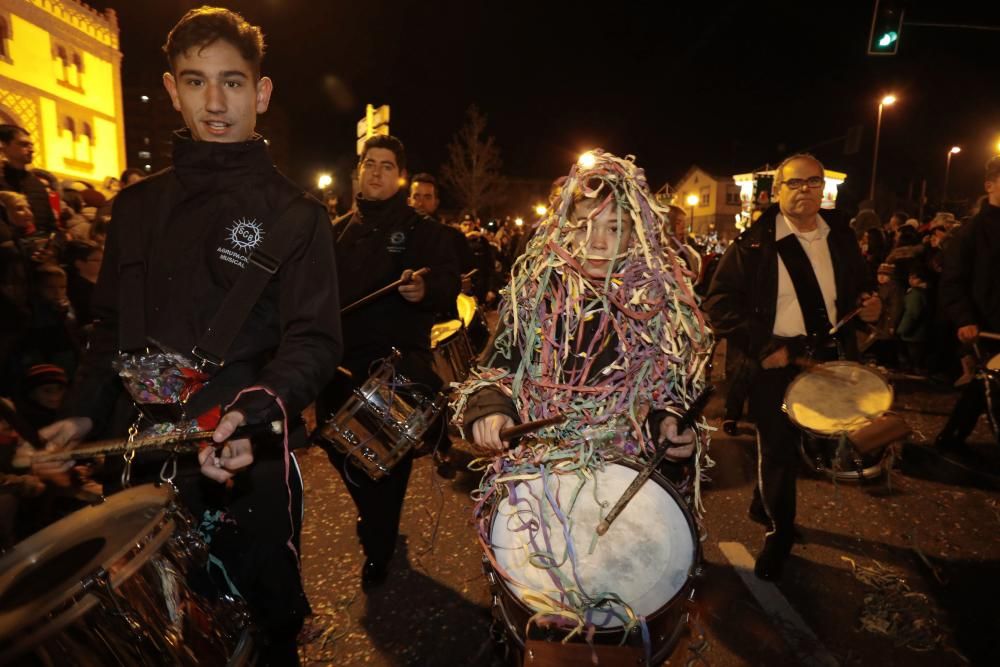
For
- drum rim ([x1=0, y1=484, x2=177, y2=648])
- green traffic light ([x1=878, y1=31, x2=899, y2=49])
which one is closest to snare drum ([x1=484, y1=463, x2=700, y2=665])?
drum rim ([x1=0, y1=484, x2=177, y2=648])

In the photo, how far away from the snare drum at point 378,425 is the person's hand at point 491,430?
1101 millimetres

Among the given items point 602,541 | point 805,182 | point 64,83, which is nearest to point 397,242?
point 602,541

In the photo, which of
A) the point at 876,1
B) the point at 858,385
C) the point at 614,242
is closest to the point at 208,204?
the point at 614,242

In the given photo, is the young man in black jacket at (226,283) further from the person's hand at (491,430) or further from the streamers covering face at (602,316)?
the streamers covering face at (602,316)

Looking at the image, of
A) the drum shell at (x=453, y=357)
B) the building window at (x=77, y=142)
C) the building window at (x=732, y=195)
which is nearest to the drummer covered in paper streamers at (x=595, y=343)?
the drum shell at (x=453, y=357)

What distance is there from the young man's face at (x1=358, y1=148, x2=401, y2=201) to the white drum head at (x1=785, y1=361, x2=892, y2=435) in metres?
2.76

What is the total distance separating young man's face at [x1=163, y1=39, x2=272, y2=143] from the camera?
2.02 meters

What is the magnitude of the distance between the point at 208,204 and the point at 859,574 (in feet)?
13.2

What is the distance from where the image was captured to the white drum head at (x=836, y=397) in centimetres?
343

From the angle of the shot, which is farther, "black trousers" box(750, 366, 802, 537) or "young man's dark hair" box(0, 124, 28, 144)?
"young man's dark hair" box(0, 124, 28, 144)

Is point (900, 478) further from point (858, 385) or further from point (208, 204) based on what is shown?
point (208, 204)

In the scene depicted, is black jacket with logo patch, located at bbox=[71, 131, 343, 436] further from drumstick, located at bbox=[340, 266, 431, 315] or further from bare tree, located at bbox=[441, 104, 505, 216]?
bare tree, located at bbox=[441, 104, 505, 216]

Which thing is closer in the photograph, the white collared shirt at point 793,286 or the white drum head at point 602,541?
the white drum head at point 602,541

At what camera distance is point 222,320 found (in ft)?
6.12
